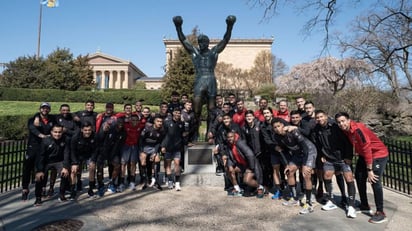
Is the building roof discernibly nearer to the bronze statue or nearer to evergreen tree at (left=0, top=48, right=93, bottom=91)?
evergreen tree at (left=0, top=48, right=93, bottom=91)

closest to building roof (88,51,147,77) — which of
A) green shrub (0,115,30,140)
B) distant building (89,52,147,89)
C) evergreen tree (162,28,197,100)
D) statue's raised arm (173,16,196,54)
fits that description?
distant building (89,52,147,89)

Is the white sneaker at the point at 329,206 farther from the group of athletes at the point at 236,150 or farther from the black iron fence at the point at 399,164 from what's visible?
the black iron fence at the point at 399,164

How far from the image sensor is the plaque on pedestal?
620 cm

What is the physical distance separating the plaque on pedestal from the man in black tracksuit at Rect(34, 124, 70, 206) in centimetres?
253

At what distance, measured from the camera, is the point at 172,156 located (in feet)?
18.9

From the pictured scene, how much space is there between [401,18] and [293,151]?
13.2 metres

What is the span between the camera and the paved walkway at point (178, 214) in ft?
12.8

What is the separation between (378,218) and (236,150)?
2.56m

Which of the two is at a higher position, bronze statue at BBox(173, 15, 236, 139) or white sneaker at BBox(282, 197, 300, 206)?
bronze statue at BBox(173, 15, 236, 139)

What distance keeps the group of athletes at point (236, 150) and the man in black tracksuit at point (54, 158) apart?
0.6 inches

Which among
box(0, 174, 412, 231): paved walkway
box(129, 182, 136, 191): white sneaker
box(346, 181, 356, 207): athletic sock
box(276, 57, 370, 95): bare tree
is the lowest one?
box(0, 174, 412, 231): paved walkway

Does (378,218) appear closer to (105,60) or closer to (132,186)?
(132,186)

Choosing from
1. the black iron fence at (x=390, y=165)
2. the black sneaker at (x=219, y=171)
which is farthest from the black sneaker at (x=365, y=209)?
the black sneaker at (x=219, y=171)

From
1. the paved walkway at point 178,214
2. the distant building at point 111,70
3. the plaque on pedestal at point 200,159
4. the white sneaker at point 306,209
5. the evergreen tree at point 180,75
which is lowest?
the paved walkway at point 178,214
